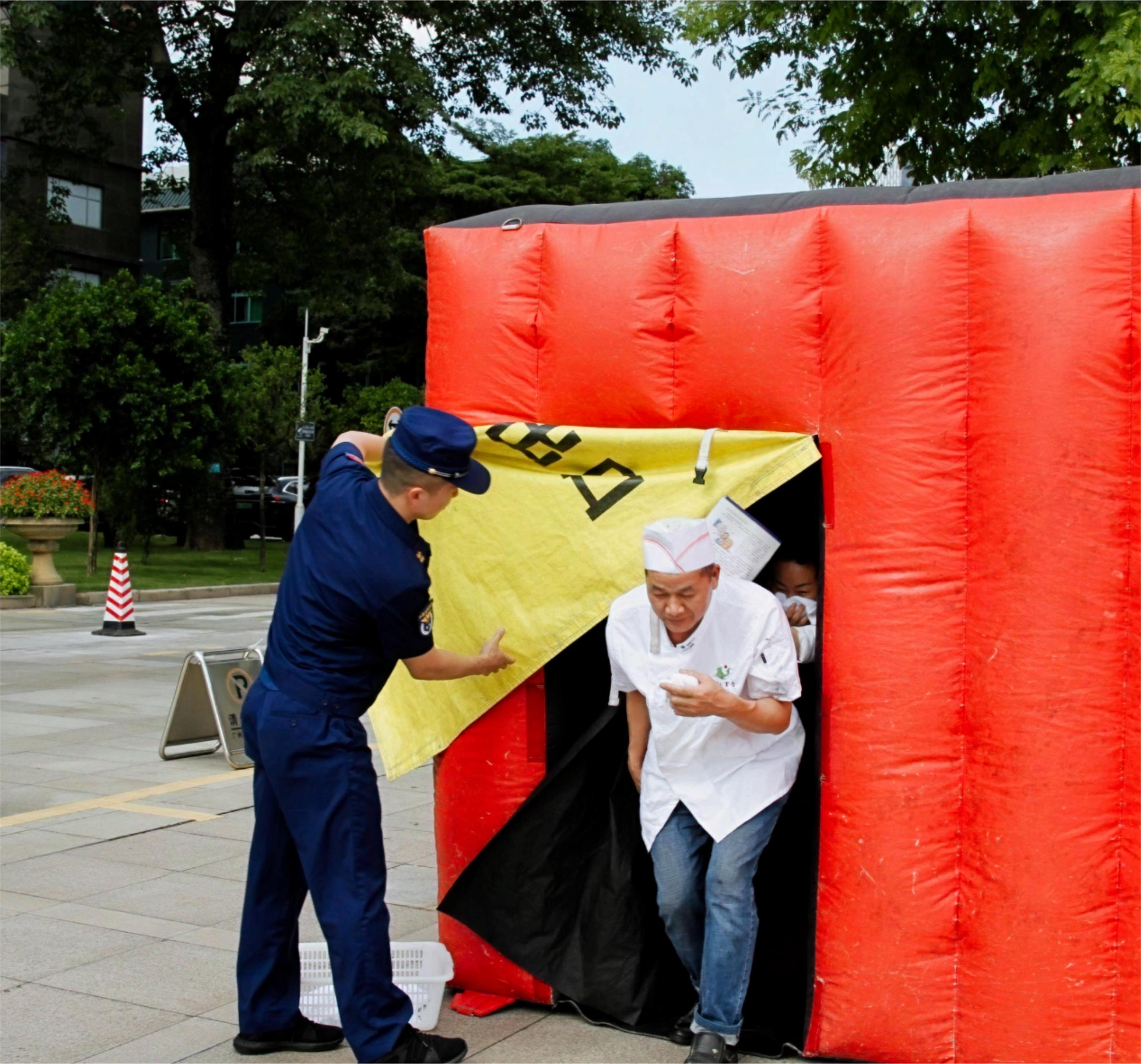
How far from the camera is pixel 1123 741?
370 cm

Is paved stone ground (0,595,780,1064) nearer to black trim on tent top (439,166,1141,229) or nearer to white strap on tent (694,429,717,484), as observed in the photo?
white strap on tent (694,429,717,484)

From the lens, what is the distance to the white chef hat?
3.69 meters

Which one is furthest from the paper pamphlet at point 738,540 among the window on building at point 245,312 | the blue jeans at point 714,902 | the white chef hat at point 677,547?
the window on building at point 245,312

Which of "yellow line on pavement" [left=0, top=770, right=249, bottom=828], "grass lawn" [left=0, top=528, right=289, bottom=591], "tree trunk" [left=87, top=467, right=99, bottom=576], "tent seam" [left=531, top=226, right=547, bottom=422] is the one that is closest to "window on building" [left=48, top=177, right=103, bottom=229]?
"grass lawn" [left=0, top=528, right=289, bottom=591]

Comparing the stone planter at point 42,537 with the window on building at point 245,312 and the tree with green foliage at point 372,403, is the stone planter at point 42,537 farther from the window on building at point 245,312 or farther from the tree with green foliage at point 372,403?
the window on building at point 245,312


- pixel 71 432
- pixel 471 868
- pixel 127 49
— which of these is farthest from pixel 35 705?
pixel 127 49

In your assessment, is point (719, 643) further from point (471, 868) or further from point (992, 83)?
point (992, 83)

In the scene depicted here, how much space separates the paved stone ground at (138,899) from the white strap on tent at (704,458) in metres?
1.75

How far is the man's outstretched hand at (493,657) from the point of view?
4.11 m

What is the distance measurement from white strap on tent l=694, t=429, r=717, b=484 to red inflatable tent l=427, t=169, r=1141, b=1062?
10cm

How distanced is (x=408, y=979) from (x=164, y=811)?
11.9 feet

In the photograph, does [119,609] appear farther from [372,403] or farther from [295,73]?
[372,403]

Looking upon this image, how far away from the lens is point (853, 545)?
12.9ft

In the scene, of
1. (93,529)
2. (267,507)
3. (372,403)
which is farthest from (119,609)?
(372,403)
